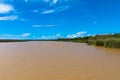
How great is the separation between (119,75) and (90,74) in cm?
98

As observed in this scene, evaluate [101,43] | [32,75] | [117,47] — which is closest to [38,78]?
[32,75]

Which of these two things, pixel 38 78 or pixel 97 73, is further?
pixel 97 73

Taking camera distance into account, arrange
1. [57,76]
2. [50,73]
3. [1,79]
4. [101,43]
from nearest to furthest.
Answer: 1. [1,79]
2. [57,76]
3. [50,73]
4. [101,43]

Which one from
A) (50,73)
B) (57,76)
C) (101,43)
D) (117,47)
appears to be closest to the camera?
(57,76)

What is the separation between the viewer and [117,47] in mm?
23719

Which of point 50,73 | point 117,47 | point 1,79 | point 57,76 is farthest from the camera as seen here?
point 117,47

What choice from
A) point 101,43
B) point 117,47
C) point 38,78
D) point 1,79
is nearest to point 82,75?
point 38,78

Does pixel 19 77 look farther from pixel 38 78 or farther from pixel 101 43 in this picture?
pixel 101 43

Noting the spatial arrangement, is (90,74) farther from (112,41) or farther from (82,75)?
(112,41)

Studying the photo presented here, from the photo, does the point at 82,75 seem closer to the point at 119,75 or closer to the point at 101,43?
the point at 119,75

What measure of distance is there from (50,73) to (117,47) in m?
16.8

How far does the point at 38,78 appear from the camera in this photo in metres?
7.28

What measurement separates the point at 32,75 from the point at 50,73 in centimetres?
69

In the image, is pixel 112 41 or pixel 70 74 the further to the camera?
pixel 112 41
